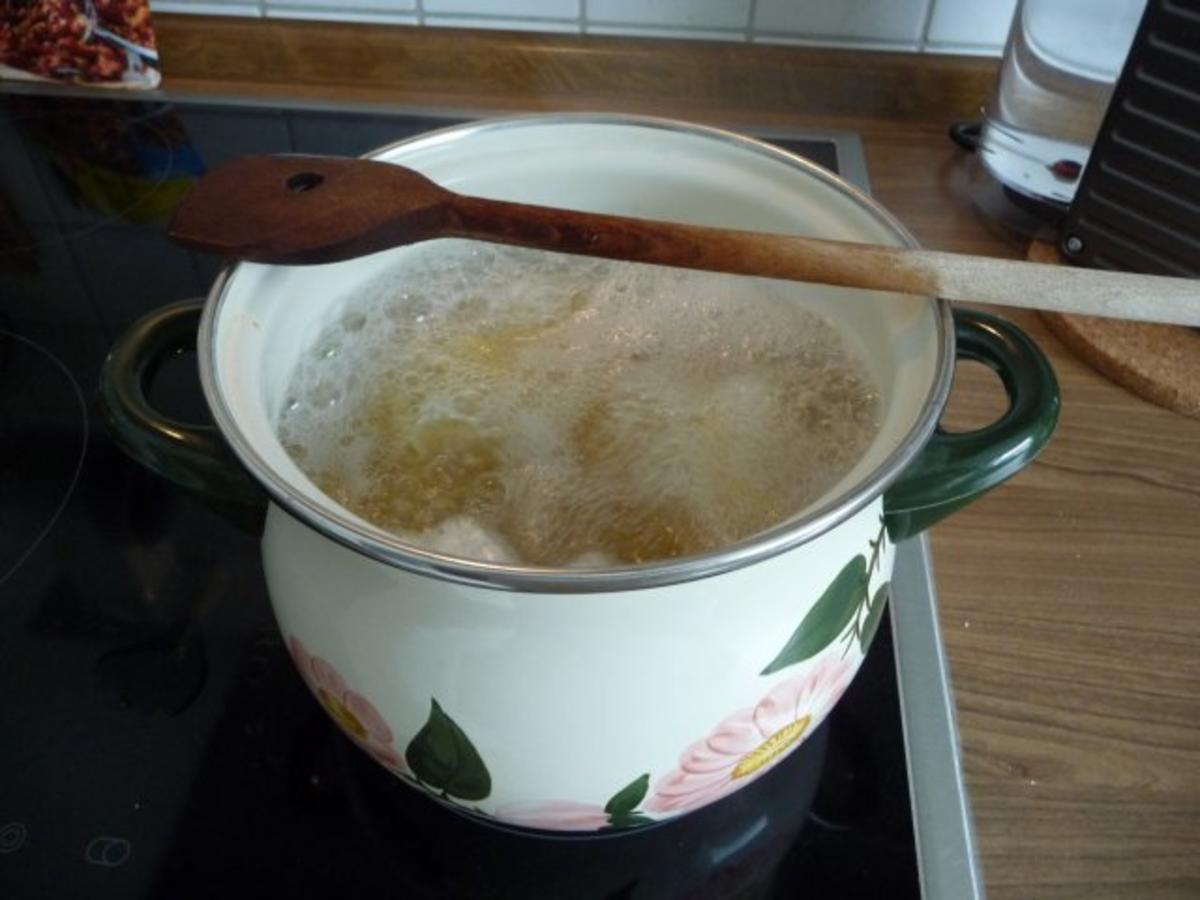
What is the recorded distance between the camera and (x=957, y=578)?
595 mm

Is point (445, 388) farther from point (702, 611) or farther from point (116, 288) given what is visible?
point (116, 288)

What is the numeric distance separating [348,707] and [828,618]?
18cm

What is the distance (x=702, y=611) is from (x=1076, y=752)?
28 cm

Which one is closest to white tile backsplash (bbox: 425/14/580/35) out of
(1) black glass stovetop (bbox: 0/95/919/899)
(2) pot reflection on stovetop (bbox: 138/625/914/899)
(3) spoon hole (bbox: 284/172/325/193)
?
(1) black glass stovetop (bbox: 0/95/919/899)

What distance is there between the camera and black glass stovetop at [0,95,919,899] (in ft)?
1.57

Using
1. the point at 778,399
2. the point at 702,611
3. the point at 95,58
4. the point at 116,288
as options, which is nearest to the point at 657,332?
the point at 778,399

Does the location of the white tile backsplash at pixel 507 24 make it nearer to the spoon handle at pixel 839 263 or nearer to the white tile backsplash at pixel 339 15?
the white tile backsplash at pixel 339 15

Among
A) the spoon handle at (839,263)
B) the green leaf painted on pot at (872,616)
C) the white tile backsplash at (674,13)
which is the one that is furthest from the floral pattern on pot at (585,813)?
the white tile backsplash at (674,13)

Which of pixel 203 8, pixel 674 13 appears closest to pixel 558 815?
pixel 674 13

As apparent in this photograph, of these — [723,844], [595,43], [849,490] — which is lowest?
[723,844]

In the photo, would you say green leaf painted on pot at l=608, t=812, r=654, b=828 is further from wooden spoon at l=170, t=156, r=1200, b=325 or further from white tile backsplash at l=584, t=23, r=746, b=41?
white tile backsplash at l=584, t=23, r=746, b=41

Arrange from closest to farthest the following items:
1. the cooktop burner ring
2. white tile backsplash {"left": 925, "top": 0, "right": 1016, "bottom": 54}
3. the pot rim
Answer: the pot rim, the cooktop burner ring, white tile backsplash {"left": 925, "top": 0, "right": 1016, "bottom": 54}

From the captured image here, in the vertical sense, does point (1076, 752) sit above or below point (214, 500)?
below

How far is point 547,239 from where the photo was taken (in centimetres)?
45
